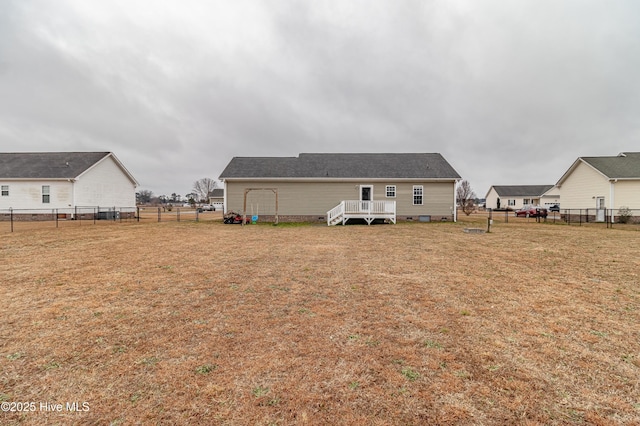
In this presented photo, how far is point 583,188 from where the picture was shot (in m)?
24.2

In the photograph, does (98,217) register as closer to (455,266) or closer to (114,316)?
(114,316)

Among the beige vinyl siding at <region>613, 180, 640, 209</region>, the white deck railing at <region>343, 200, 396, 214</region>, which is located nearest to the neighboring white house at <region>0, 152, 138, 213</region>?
the white deck railing at <region>343, 200, 396, 214</region>

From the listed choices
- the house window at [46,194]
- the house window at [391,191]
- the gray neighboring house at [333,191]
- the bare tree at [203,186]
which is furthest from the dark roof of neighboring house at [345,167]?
the bare tree at [203,186]

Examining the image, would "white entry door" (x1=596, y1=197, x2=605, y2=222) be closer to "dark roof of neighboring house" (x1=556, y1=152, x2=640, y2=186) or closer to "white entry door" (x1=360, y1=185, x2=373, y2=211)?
"dark roof of neighboring house" (x1=556, y1=152, x2=640, y2=186)

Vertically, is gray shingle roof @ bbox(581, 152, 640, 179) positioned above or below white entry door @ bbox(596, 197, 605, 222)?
above

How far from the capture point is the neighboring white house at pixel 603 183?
70.6 feet

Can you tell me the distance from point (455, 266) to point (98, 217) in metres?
29.3

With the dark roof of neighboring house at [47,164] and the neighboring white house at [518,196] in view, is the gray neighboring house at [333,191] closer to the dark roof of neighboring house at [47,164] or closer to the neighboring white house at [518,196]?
the dark roof of neighboring house at [47,164]

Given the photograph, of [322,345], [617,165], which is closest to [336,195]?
[322,345]

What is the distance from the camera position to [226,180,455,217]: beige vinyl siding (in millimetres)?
21531

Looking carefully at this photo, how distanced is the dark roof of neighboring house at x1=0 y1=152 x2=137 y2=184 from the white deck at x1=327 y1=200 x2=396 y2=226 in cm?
2321

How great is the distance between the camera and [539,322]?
148 inches

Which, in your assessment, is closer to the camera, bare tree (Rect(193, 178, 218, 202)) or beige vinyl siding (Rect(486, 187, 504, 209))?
beige vinyl siding (Rect(486, 187, 504, 209))

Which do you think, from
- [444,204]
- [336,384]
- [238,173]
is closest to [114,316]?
[336,384]
